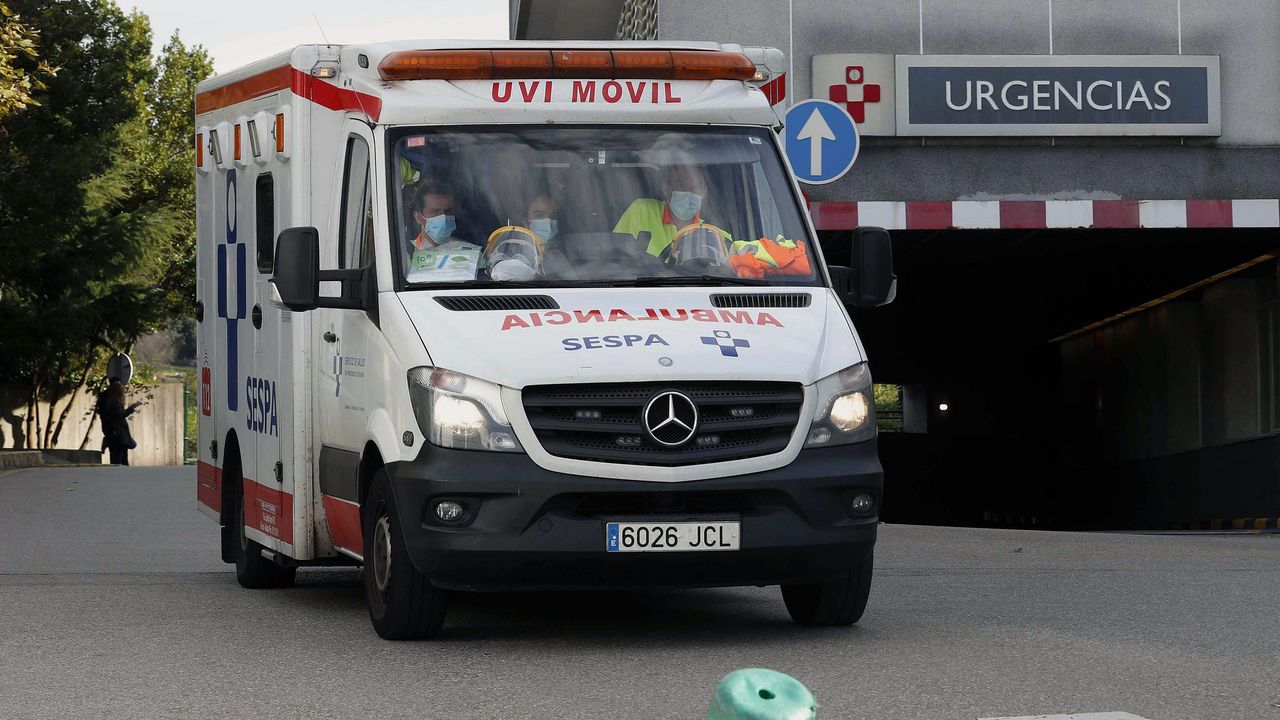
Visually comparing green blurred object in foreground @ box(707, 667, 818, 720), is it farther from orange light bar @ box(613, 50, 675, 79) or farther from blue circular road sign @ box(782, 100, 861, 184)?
blue circular road sign @ box(782, 100, 861, 184)

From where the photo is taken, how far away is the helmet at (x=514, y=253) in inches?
331

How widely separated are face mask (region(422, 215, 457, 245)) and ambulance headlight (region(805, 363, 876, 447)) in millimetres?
1694

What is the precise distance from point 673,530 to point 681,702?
1206 mm

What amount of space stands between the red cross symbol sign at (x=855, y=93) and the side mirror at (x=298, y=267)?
10287 millimetres

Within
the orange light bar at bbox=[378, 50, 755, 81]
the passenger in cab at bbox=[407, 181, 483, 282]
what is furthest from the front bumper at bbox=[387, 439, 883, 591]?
the orange light bar at bbox=[378, 50, 755, 81]

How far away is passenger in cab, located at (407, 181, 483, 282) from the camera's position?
27.5 ft

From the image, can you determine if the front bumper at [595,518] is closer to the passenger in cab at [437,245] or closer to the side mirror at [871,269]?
the passenger in cab at [437,245]

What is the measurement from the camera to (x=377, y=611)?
8.45m

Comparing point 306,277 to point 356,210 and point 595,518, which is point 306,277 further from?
point 595,518

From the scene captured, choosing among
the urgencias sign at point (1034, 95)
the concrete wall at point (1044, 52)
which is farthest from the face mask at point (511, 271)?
the urgencias sign at point (1034, 95)

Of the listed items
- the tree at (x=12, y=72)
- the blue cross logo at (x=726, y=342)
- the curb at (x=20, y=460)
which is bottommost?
the curb at (x=20, y=460)

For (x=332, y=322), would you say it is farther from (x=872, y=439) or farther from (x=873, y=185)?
(x=873, y=185)

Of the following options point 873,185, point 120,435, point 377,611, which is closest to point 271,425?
point 377,611

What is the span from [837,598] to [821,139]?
7.02 m
